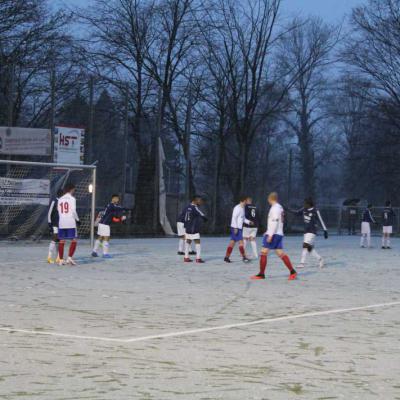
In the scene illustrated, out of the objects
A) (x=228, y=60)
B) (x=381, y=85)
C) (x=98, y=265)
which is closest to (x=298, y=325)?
(x=98, y=265)

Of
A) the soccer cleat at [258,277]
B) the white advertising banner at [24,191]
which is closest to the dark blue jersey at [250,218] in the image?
the soccer cleat at [258,277]

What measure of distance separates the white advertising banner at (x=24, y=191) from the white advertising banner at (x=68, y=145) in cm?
269

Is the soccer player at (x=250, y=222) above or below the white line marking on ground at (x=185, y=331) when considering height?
above

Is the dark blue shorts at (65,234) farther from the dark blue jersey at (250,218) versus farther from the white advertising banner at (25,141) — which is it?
the white advertising banner at (25,141)

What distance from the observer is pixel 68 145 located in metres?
31.2

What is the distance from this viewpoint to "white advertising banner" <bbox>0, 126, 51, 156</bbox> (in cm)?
3006

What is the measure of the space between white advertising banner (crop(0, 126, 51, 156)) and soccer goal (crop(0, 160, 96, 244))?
5.39ft

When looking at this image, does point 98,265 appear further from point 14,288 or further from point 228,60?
point 228,60

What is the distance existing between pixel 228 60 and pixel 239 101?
2.55 metres

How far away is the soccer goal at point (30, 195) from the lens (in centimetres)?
2748

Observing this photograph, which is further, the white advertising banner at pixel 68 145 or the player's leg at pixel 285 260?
the white advertising banner at pixel 68 145

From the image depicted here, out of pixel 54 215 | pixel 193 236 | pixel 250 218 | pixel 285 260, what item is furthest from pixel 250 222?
pixel 285 260

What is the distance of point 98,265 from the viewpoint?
19969mm

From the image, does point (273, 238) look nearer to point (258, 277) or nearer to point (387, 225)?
point (258, 277)
